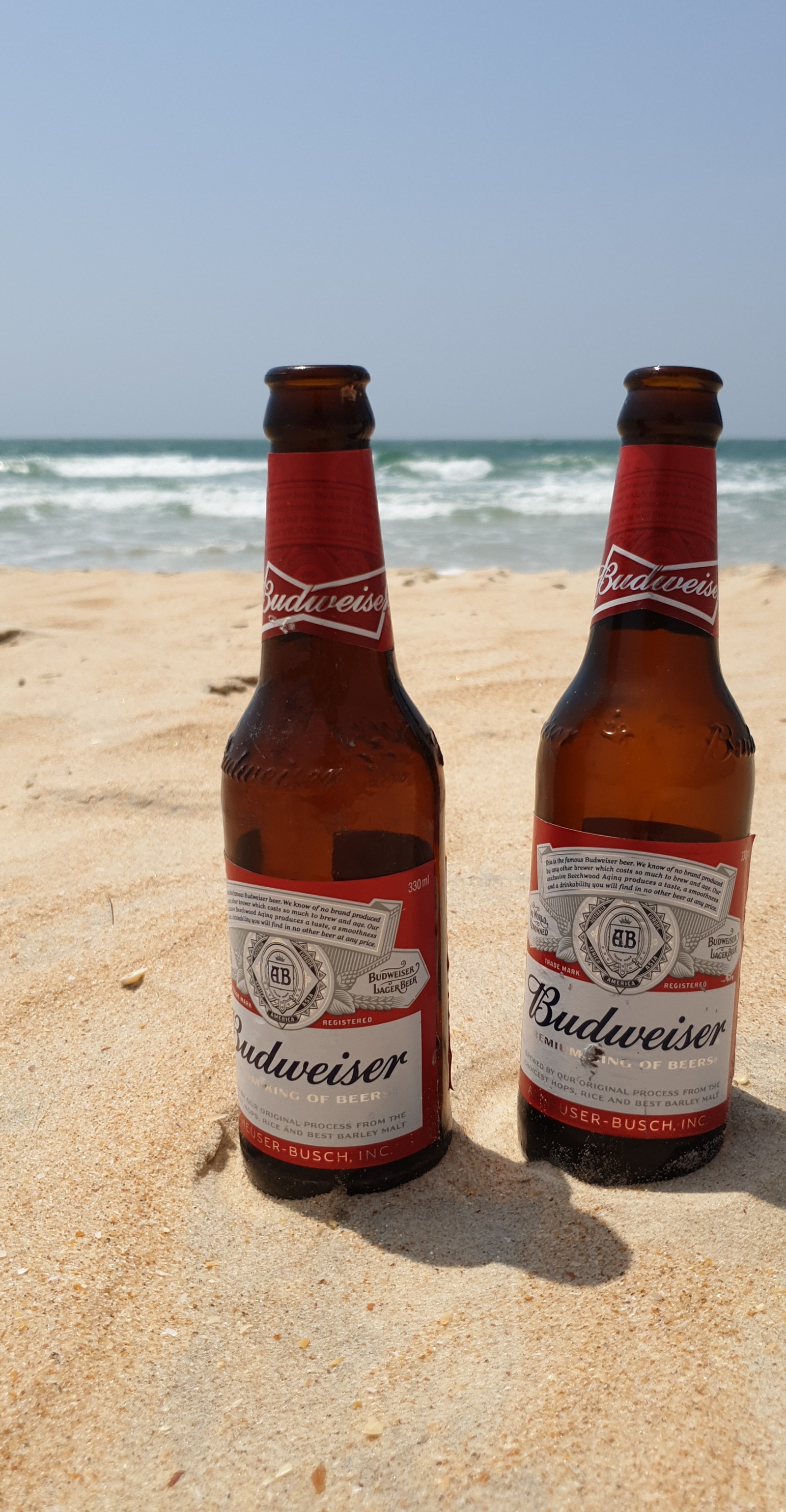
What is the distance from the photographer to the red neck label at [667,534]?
1600 mm

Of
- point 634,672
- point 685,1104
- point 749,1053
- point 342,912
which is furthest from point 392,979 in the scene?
point 749,1053

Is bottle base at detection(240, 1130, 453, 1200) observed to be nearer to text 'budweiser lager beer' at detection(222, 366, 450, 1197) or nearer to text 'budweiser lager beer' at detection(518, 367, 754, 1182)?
text 'budweiser lager beer' at detection(222, 366, 450, 1197)

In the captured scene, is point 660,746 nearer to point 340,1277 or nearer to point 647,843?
point 647,843

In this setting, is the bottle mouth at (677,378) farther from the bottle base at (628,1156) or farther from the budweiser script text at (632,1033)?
the bottle base at (628,1156)

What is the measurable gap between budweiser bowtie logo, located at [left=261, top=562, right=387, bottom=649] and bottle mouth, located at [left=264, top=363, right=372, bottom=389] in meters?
0.26

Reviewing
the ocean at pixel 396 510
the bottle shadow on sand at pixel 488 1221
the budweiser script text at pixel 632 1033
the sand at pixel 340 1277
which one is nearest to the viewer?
the sand at pixel 340 1277

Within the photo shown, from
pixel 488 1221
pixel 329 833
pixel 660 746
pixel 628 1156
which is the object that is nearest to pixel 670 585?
pixel 660 746

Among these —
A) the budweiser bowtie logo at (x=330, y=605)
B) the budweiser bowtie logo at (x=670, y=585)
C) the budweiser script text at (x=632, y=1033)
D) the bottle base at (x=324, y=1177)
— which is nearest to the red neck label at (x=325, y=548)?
the budweiser bowtie logo at (x=330, y=605)

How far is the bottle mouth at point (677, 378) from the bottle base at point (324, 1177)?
123 cm

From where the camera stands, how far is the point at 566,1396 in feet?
4.13

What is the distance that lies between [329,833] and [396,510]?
15.7 meters

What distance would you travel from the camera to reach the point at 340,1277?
4.97ft

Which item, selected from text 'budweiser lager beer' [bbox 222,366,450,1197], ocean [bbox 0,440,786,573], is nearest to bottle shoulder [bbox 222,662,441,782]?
text 'budweiser lager beer' [bbox 222,366,450,1197]

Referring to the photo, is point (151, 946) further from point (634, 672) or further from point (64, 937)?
point (634, 672)
